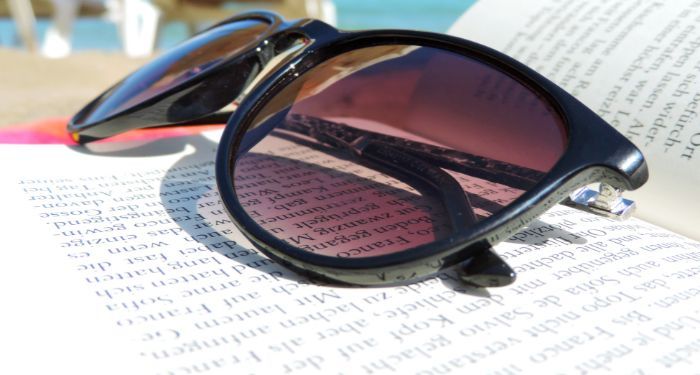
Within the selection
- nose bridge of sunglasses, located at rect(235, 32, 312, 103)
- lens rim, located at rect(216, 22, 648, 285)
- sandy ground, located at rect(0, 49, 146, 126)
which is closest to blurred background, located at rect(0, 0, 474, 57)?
sandy ground, located at rect(0, 49, 146, 126)

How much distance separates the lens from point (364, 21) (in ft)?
19.5

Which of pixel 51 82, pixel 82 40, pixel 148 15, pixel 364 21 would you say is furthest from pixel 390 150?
pixel 364 21

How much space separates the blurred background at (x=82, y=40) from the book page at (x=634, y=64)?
0.61ft

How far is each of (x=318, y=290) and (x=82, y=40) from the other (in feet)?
16.3

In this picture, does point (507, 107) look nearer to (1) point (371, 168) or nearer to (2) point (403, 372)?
(1) point (371, 168)

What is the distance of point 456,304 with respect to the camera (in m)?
0.33

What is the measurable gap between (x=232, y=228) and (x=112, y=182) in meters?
0.13

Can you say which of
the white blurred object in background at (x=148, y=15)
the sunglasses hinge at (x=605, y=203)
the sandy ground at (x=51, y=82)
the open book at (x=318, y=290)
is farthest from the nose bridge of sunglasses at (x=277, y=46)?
the white blurred object in background at (x=148, y=15)

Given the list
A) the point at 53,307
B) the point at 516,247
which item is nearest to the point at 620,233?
the point at 516,247

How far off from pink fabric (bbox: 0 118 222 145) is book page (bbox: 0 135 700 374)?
195 millimetres

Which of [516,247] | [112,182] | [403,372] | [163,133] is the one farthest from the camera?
[163,133]

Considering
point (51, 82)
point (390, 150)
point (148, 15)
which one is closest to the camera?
point (390, 150)

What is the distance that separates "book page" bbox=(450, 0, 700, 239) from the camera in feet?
1.52

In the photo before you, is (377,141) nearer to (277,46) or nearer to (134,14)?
(277,46)
